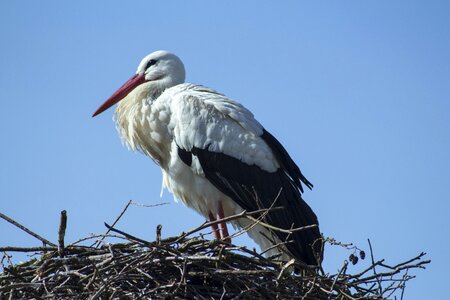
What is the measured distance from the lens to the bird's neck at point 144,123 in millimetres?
Result: 7809

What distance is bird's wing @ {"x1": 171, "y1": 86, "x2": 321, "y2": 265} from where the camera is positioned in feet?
25.1

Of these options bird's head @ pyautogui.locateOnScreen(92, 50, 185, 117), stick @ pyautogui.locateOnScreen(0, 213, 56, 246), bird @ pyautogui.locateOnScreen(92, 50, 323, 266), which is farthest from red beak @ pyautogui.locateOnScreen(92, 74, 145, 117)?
stick @ pyautogui.locateOnScreen(0, 213, 56, 246)

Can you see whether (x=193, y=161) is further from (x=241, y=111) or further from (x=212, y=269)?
(x=212, y=269)

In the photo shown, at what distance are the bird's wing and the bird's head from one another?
1.79 feet

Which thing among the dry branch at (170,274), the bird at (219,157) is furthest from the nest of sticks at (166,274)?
the bird at (219,157)

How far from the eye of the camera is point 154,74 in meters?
8.40

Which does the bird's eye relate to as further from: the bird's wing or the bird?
the bird's wing

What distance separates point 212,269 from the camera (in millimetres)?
5570

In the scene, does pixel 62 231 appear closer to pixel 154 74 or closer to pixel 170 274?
pixel 170 274

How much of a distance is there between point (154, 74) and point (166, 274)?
3.11m

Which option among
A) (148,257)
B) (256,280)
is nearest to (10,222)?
(148,257)

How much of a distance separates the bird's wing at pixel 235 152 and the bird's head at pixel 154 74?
0.54m

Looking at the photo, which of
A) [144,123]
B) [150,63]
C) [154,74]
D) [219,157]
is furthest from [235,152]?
[150,63]

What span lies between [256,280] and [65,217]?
102 cm
